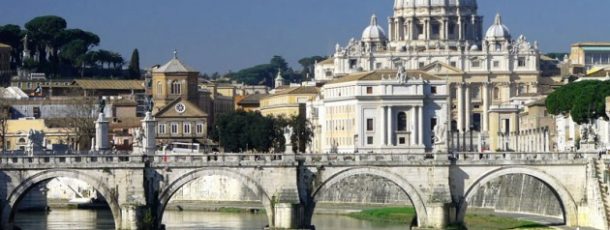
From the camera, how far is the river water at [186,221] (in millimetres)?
91312

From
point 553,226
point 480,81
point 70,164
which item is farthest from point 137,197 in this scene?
point 480,81

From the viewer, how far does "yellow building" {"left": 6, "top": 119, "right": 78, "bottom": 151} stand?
132 meters

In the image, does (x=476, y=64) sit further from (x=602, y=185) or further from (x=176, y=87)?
(x=602, y=185)

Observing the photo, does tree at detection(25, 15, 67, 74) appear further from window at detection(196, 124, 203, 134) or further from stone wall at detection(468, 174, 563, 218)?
stone wall at detection(468, 174, 563, 218)

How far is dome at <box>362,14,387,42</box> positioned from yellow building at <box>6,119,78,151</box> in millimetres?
61668

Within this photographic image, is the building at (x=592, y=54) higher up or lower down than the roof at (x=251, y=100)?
higher up

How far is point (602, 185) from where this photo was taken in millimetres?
77375

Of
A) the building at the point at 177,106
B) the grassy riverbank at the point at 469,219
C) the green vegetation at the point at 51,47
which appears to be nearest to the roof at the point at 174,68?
the building at the point at 177,106

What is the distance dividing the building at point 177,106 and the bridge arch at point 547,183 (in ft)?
197

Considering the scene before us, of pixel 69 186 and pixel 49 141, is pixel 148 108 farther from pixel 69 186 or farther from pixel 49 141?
pixel 69 186

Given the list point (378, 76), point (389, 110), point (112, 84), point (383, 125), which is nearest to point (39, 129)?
point (383, 125)

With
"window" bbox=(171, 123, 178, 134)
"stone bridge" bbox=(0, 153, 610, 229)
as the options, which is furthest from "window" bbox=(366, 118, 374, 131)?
"stone bridge" bbox=(0, 153, 610, 229)

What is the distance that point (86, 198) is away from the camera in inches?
4429

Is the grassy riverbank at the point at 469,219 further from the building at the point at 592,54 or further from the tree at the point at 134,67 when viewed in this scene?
the building at the point at 592,54
